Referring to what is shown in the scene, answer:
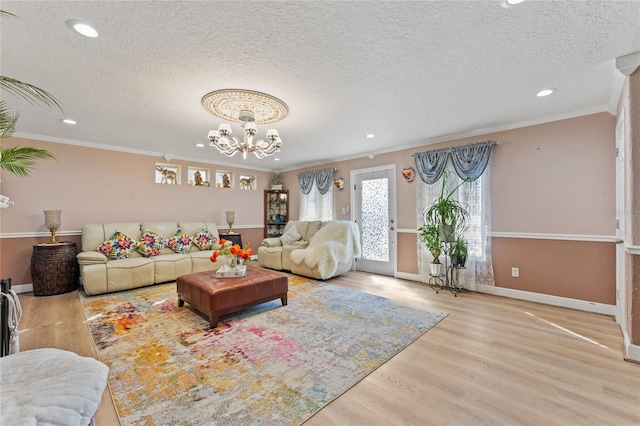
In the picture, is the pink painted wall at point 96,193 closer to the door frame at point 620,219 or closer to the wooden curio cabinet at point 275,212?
the wooden curio cabinet at point 275,212

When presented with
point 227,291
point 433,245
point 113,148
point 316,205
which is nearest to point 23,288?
point 113,148

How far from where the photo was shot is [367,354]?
7.20 ft

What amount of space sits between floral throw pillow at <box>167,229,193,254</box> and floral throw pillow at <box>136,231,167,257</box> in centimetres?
13

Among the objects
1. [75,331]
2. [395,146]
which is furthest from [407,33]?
[75,331]

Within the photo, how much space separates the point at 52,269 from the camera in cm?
374

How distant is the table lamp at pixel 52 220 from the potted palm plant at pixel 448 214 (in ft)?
18.6

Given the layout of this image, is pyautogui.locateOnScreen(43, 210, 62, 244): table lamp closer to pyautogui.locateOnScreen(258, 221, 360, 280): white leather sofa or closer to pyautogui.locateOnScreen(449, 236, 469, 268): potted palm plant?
pyautogui.locateOnScreen(258, 221, 360, 280): white leather sofa

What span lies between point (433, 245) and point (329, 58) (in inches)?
124

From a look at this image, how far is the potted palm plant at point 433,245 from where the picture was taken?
13.1ft

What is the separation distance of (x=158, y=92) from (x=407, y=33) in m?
2.41

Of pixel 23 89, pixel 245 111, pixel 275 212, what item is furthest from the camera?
pixel 275 212

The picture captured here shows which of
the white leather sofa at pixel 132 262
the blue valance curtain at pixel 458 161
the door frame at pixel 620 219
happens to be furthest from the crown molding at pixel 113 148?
the door frame at pixel 620 219

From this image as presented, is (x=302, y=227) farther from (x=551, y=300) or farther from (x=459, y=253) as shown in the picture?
(x=551, y=300)

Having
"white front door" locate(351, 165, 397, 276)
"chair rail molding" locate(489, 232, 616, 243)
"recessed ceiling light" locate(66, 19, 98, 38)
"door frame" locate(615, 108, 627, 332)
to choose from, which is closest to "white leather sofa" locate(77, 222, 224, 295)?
"white front door" locate(351, 165, 397, 276)
